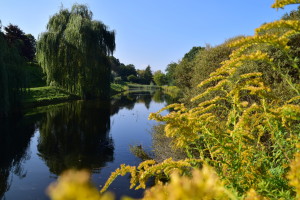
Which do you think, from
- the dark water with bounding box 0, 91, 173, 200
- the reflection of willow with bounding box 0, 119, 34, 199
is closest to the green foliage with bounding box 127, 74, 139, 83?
the dark water with bounding box 0, 91, 173, 200

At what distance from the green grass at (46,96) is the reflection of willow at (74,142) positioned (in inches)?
144

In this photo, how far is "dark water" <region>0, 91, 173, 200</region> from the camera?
6180 mm

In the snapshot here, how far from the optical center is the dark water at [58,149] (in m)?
6.18

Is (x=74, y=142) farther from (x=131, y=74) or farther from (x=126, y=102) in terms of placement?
(x=131, y=74)

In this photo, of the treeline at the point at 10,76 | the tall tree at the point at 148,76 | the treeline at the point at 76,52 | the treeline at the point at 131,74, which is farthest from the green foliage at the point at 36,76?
the tall tree at the point at 148,76

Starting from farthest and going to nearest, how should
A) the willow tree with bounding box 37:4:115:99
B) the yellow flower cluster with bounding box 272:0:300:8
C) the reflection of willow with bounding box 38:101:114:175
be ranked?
the willow tree with bounding box 37:4:115:99, the reflection of willow with bounding box 38:101:114:175, the yellow flower cluster with bounding box 272:0:300:8

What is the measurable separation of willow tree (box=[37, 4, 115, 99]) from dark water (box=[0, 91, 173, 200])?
6.12 metres

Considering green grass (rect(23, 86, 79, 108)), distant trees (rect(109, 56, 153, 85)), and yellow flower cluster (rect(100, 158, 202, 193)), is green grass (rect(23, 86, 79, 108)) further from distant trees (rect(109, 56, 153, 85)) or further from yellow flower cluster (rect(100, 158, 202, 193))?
distant trees (rect(109, 56, 153, 85))

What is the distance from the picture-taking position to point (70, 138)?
10180mm

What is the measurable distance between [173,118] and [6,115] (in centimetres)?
1393

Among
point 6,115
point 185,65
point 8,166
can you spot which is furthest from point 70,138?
point 185,65

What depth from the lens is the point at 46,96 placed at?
20.1m

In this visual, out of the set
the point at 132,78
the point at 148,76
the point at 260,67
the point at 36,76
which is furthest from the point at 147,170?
the point at 148,76

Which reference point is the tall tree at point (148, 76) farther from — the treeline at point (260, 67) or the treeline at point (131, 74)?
the treeline at point (260, 67)
